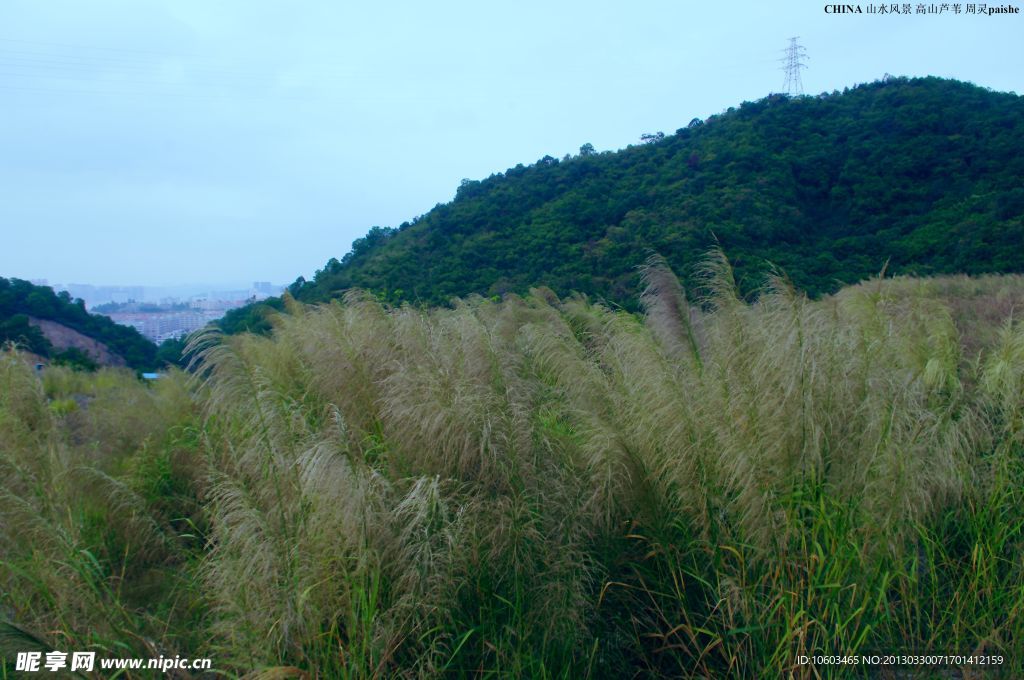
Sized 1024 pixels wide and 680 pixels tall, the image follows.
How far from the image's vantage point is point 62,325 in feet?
38.7

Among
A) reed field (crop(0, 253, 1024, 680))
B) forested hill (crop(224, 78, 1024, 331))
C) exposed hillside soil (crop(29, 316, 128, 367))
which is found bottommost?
reed field (crop(0, 253, 1024, 680))

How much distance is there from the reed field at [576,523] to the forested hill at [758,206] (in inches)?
473

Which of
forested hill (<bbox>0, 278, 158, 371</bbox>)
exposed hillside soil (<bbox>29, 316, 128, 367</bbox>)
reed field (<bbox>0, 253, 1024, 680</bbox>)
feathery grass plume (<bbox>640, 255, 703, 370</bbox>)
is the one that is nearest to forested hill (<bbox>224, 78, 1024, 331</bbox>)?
forested hill (<bbox>0, 278, 158, 371</bbox>)

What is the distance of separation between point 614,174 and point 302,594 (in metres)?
26.7

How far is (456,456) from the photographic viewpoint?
3.17m

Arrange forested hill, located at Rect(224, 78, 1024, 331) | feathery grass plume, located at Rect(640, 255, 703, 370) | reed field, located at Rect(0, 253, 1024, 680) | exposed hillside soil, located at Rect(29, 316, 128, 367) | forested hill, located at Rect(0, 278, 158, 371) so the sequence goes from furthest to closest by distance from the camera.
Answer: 1. forested hill, located at Rect(224, 78, 1024, 331)
2. exposed hillside soil, located at Rect(29, 316, 128, 367)
3. forested hill, located at Rect(0, 278, 158, 371)
4. feathery grass plume, located at Rect(640, 255, 703, 370)
5. reed field, located at Rect(0, 253, 1024, 680)

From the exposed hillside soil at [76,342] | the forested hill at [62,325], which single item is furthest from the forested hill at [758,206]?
the exposed hillside soil at [76,342]

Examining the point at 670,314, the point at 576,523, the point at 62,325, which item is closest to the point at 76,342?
the point at 62,325

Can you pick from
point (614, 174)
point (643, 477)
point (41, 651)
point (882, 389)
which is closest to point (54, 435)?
point (41, 651)

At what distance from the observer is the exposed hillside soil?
11.0 metres

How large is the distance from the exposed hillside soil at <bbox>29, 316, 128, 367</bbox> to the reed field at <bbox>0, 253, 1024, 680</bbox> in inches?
326

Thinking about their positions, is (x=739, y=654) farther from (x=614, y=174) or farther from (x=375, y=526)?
(x=614, y=174)

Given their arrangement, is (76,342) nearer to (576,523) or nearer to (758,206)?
(576,523)

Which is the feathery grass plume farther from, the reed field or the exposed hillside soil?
the exposed hillside soil
